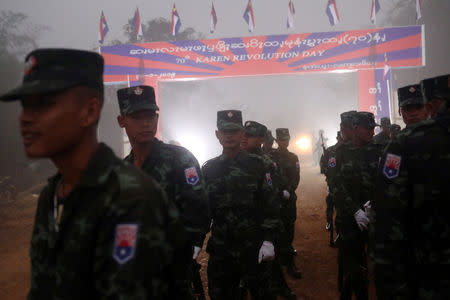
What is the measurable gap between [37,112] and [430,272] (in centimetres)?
201

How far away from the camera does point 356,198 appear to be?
4047 mm

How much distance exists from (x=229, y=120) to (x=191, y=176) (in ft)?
3.68

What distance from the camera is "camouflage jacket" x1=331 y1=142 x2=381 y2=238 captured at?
3.93 meters

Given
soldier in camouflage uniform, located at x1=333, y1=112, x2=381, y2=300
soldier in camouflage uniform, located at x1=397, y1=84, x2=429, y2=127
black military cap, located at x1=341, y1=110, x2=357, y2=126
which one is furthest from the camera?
black military cap, located at x1=341, y1=110, x2=357, y2=126

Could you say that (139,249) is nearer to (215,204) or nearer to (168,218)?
(168,218)

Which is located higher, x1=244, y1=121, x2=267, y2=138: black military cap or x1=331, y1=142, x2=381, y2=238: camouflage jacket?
x1=244, y1=121, x2=267, y2=138: black military cap

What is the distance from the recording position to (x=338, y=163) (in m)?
4.30

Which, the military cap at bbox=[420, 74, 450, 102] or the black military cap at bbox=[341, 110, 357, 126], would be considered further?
the black military cap at bbox=[341, 110, 357, 126]

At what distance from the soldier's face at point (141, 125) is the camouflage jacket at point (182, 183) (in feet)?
0.47

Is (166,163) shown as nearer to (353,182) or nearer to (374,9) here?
(353,182)

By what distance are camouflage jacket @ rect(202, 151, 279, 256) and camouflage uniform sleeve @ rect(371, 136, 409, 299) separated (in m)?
1.61

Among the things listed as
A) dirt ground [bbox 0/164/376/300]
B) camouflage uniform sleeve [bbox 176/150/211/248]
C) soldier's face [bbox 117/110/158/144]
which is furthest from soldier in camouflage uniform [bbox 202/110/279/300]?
dirt ground [bbox 0/164/376/300]

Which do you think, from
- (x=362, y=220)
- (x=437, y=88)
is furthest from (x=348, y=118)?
(x=437, y=88)

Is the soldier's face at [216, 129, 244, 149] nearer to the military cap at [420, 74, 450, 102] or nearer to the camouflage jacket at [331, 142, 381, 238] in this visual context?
the camouflage jacket at [331, 142, 381, 238]
